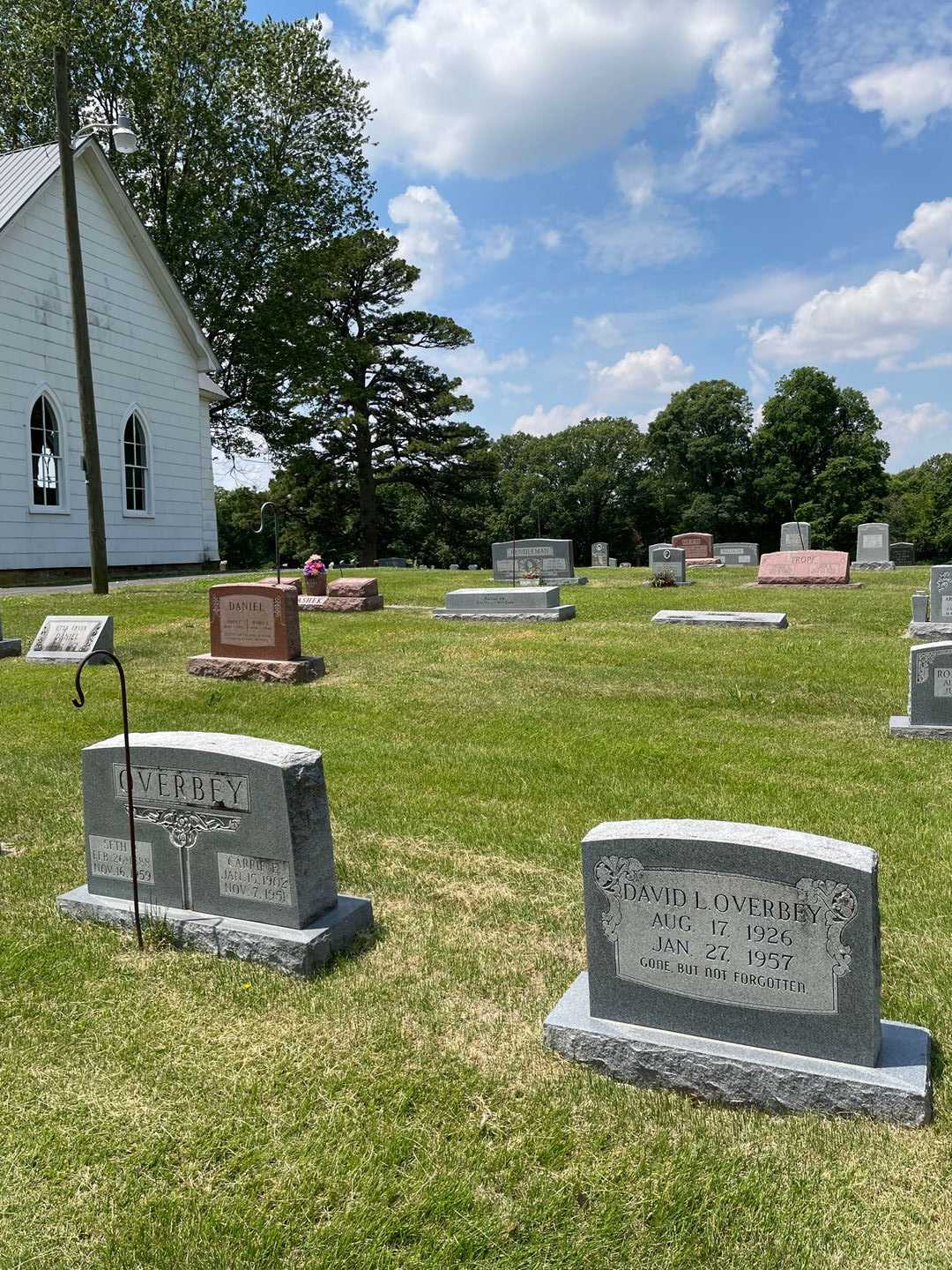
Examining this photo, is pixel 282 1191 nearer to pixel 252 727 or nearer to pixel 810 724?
pixel 252 727

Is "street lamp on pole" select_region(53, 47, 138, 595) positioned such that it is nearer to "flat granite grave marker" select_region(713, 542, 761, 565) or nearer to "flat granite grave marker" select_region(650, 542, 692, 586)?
"flat granite grave marker" select_region(650, 542, 692, 586)

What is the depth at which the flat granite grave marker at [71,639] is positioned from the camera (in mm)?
11102

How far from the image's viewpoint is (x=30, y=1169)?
2.83 meters

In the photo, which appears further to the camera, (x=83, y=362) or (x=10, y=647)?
(x=83, y=362)

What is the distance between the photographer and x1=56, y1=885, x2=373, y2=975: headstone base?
4004mm

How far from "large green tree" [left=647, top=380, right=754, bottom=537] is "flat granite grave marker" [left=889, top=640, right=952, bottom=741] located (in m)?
46.4

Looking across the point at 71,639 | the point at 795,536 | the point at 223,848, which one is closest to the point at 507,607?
the point at 71,639

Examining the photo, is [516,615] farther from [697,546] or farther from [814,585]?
[697,546]

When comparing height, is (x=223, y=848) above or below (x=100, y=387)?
below

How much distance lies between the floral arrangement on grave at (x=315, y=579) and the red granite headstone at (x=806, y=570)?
30.7ft

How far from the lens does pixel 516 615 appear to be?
1472cm

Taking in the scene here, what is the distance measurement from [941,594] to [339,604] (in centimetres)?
966

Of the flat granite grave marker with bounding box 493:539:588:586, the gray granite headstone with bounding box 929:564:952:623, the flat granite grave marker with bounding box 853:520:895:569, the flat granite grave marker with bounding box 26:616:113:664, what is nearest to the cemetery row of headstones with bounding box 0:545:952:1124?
the flat granite grave marker with bounding box 26:616:113:664

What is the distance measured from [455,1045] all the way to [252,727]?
5.55 m
